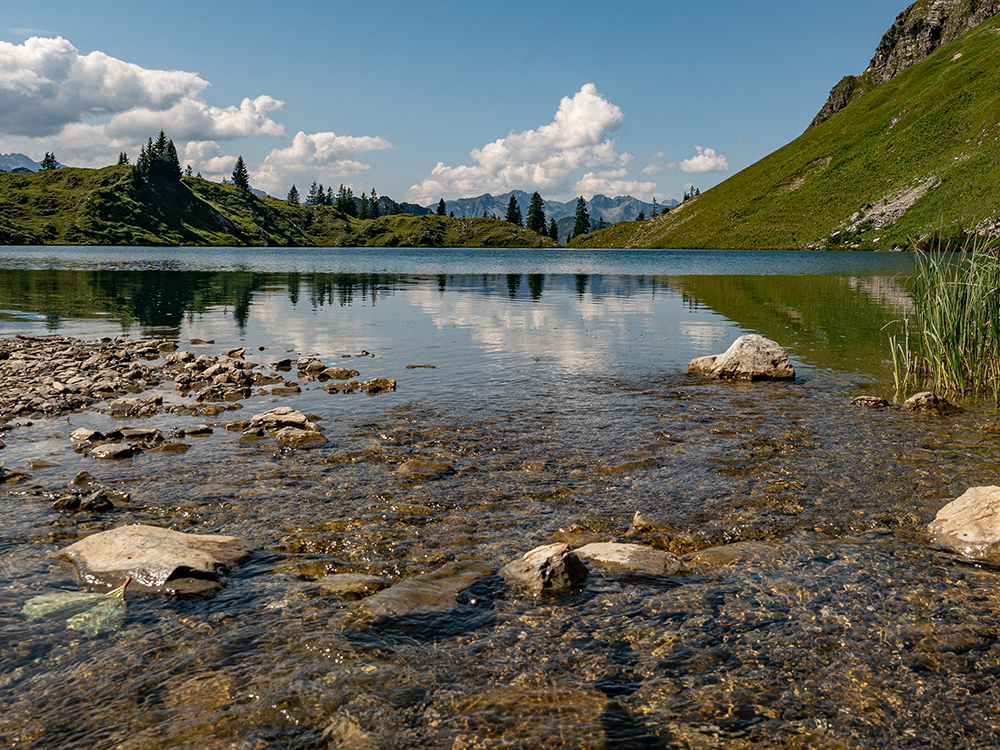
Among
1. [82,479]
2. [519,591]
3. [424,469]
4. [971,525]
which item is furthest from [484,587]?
[82,479]

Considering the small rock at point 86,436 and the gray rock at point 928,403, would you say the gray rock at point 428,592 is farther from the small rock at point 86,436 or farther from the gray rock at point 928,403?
the gray rock at point 928,403

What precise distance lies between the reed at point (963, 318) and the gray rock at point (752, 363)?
4924mm

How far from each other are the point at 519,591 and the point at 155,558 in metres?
4.96

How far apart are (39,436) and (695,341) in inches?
1081

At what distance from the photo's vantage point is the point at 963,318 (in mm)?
17344

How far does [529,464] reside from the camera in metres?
13.6

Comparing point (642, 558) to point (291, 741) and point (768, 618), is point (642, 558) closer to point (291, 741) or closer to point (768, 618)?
point (768, 618)

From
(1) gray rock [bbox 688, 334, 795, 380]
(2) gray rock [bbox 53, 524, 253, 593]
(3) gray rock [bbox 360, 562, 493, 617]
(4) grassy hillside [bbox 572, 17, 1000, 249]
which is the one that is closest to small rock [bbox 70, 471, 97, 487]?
(2) gray rock [bbox 53, 524, 253, 593]

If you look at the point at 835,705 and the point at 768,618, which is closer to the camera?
the point at 835,705

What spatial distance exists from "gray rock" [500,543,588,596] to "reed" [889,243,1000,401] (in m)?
14.8

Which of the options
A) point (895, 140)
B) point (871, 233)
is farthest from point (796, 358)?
point (895, 140)

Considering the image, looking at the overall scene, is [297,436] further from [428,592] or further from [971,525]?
[971,525]

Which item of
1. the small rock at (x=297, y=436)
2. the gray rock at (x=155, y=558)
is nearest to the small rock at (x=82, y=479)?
→ the gray rock at (x=155, y=558)

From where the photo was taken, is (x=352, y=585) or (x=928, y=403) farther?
(x=928, y=403)
